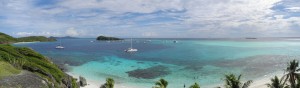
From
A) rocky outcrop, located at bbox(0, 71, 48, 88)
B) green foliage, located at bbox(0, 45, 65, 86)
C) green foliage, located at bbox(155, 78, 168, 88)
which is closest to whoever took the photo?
rocky outcrop, located at bbox(0, 71, 48, 88)

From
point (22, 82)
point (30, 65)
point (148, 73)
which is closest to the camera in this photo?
point (22, 82)

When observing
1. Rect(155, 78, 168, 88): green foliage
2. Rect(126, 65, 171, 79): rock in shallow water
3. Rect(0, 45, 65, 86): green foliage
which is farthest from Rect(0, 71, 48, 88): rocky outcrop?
Rect(126, 65, 171, 79): rock in shallow water

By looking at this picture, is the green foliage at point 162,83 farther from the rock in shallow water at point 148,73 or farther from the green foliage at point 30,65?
the rock in shallow water at point 148,73

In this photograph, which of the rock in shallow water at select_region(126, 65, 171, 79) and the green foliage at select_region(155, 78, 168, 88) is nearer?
the green foliage at select_region(155, 78, 168, 88)

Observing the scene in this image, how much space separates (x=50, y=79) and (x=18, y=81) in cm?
1341

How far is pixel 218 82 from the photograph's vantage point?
226 feet

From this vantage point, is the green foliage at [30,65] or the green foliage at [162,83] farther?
the green foliage at [30,65]

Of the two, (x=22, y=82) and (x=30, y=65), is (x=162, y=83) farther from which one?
(x=30, y=65)

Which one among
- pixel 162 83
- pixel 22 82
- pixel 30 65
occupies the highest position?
pixel 30 65

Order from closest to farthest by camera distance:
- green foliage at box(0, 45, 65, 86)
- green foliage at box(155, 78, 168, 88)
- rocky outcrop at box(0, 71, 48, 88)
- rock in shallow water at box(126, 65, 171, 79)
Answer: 1. rocky outcrop at box(0, 71, 48, 88)
2. green foliage at box(155, 78, 168, 88)
3. green foliage at box(0, 45, 65, 86)
4. rock in shallow water at box(126, 65, 171, 79)

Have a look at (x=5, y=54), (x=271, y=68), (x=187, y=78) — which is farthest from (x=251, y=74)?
(x=5, y=54)

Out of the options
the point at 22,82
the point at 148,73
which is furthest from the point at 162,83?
the point at 148,73

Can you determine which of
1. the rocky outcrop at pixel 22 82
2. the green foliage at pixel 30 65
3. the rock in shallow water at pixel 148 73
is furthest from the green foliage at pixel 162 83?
the rock in shallow water at pixel 148 73

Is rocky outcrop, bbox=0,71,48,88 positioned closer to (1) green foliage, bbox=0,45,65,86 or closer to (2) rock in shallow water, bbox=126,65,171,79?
(1) green foliage, bbox=0,45,65,86
